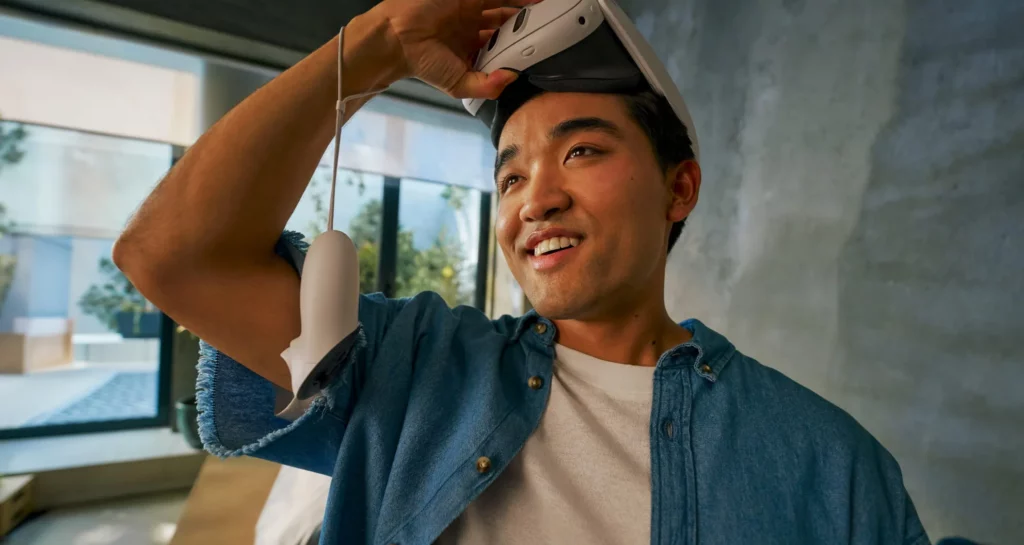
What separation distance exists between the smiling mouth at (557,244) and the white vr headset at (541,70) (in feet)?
0.72

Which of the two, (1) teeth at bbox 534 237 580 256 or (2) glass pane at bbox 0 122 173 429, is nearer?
(1) teeth at bbox 534 237 580 256

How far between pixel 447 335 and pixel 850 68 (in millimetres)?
1142

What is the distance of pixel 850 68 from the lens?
1.16 meters

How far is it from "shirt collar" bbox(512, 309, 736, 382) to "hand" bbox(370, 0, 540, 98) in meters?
0.33

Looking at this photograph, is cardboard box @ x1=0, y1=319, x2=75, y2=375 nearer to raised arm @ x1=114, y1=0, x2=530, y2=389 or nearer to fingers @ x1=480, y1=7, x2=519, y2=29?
raised arm @ x1=114, y1=0, x2=530, y2=389

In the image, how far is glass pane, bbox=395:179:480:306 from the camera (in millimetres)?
2547

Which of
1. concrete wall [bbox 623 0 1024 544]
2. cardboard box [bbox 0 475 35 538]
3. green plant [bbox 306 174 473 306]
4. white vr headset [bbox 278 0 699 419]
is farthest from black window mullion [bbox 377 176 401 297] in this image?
white vr headset [bbox 278 0 699 419]

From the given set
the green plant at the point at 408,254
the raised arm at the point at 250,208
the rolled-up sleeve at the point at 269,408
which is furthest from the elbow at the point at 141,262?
the green plant at the point at 408,254

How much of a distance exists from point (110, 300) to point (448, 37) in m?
2.13

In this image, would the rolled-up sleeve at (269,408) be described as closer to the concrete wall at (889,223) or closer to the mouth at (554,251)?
the mouth at (554,251)

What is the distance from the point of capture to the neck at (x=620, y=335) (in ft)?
2.52

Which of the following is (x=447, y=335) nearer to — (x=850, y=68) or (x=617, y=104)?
(x=617, y=104)

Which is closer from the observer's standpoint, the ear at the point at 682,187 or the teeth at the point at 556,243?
the teeth at the point at 556,243

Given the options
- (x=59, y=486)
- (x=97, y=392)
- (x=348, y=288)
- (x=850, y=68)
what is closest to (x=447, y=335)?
(x=348, y=288)
